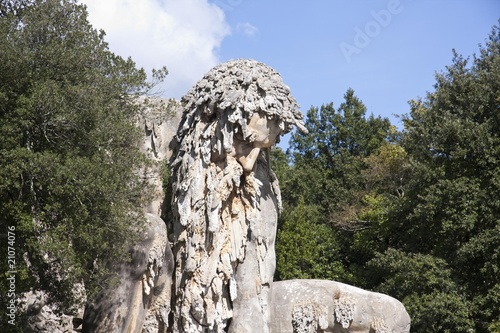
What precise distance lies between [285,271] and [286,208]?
292 cm

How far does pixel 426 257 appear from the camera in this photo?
987 inches

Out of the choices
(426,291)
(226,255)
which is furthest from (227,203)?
(426,291)

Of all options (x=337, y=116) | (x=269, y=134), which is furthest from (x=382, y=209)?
(x=269, y=134)

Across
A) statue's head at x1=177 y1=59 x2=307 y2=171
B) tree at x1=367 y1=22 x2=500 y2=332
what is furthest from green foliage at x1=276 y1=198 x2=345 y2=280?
statue's head at x1=177 y1=59 x2=307 y2=171

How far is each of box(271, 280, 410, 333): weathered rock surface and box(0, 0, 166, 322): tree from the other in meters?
4.19

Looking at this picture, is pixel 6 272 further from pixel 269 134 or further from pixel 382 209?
pixel 382 209

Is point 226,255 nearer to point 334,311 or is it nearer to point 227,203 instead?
point 227,203

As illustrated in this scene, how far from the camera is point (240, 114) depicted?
59.4 feet

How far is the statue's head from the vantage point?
59.6 feet

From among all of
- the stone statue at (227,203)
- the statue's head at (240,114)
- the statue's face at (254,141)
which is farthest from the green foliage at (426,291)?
the statue's face at (254,141)

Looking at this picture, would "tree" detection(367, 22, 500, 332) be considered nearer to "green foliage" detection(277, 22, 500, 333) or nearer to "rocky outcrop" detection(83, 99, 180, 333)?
"green foliage" detection(277, 22, 500, 333)

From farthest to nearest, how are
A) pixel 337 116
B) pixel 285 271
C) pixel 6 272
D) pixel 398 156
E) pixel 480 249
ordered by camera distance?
pixel 337 116
pixel 398 156
pixel 285 271
pixel 480 249
pixel 6 272

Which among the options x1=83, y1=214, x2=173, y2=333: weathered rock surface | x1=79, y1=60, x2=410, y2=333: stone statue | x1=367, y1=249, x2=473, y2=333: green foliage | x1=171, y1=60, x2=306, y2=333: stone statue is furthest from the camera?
x1=367, y1=249, x2=473, y2=333: green foliage

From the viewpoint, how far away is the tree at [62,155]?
15.0 metres
